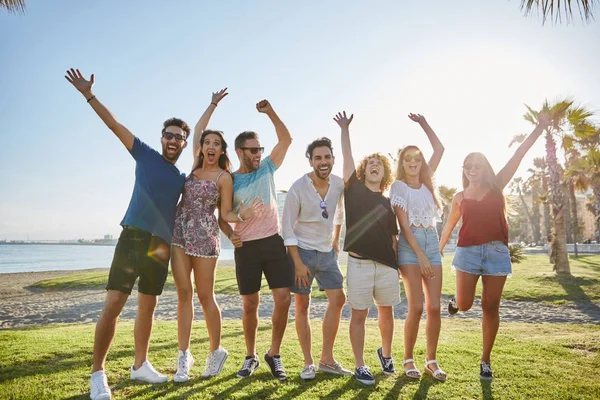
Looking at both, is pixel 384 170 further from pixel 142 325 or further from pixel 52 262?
pixel 52 262

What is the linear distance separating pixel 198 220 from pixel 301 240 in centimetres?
122

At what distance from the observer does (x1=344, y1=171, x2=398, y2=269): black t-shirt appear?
4543 millimetres

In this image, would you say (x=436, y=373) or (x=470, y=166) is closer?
(x=436, y=373)

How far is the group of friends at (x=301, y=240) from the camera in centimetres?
441

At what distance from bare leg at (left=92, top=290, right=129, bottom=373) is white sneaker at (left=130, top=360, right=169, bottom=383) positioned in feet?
1.51

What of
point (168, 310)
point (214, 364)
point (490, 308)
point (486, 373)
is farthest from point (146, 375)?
point (168, 310)

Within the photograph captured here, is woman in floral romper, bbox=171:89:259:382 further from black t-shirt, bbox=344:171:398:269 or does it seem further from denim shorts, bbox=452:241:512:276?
denim shorts, bbox=452:241:512:276

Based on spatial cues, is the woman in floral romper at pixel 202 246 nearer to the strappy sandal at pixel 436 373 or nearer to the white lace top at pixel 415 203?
the white lace top at pixel 415 203

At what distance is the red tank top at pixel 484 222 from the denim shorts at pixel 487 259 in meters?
0.06

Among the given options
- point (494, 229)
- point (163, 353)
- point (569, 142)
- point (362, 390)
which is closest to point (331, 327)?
point (362, 390)

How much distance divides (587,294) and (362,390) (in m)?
14.6

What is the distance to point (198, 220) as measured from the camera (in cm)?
456

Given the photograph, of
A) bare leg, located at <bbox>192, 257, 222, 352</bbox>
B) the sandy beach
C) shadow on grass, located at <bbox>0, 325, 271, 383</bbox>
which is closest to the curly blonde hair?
Result: bare leg, located at <bbox>192, 257, 222, 352</bbox>

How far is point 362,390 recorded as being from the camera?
413 centimetres
